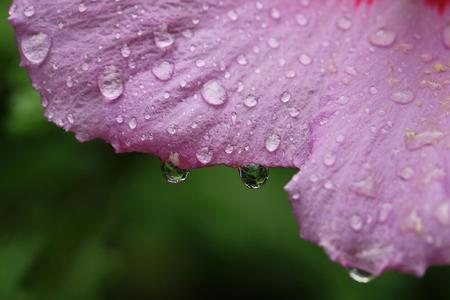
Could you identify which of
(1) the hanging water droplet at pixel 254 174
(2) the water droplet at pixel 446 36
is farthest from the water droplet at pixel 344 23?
(1) the hanging water droplet at pixel 254 174

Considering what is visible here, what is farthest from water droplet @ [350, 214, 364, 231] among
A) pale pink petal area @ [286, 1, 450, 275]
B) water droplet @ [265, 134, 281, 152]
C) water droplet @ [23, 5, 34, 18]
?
water droplet @ [23, 5, 34, 18]

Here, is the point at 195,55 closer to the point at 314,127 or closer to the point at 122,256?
the point at 314,127

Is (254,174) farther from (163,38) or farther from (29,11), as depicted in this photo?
(29,11)

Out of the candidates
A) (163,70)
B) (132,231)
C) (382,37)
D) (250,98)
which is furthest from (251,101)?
(132,231)

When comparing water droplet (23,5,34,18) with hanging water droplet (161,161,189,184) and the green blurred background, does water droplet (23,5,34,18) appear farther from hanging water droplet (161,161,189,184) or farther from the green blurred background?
the green blurred background

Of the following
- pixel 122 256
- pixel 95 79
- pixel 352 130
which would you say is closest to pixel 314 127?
pixel 352 130

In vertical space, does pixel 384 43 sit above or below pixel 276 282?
above

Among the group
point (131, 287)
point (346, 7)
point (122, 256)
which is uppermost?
point (346, 7)
